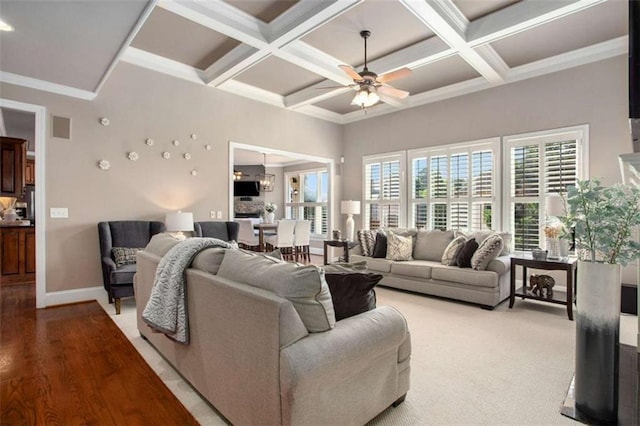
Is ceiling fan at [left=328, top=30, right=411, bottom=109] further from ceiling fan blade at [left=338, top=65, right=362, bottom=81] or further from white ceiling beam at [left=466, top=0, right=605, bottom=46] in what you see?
white ceiling beam at [left=466, top=0, right=605, bottom=46]

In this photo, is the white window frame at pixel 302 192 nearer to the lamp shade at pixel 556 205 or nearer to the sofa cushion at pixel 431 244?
the sofa cushion at pixel 431 244

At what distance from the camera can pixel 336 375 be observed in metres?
1.54

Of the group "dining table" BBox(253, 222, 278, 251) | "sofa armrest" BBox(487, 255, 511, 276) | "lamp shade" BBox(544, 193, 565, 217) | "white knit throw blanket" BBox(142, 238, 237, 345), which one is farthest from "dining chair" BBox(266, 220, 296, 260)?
"white knit throw blanket" BBox(142, 238, 237, 345)

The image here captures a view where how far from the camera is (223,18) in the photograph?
3490 millimetres

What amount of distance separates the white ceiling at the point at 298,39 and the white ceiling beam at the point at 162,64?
0.05 feet

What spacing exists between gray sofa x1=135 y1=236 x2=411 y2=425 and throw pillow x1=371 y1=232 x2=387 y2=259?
3.25 meters

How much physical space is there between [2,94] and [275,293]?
4346mm

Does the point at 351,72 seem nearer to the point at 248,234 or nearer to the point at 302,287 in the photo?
the point at 302,287

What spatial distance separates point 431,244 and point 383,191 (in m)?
2.00

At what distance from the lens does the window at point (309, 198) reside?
9.73 m

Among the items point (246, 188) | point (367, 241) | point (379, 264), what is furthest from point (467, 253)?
point (246, 188)

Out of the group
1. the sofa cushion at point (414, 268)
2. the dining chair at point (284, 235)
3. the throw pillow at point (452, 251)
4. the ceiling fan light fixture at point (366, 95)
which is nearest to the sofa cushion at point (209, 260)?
the ceiling fan light fixture at point (366, 95)

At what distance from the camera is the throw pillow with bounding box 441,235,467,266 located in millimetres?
4527

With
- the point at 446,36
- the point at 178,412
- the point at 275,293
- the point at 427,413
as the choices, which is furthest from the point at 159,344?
the point at 446,36
